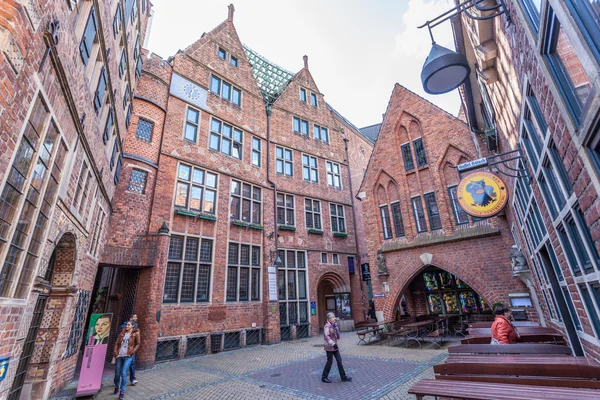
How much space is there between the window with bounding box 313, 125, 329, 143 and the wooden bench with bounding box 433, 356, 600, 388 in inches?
679

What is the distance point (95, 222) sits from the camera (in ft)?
26.6

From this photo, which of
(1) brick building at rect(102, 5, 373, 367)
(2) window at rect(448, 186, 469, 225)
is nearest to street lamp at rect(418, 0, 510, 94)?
(2) window at rect(448, 186, 469, 225)

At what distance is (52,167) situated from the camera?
4.46m

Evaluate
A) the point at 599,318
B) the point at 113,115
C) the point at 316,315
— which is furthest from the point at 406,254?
the point at 113,115

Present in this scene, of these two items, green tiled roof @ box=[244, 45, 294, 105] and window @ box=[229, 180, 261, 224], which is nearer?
window @ box=[229, 180, 261, 224]

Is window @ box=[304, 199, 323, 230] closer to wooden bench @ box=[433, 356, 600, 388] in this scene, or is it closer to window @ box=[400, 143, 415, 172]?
window @ box=[400, 143, 415, 172]

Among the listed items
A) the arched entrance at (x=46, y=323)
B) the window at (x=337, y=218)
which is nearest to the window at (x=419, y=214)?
the window at (x=337, y=218)

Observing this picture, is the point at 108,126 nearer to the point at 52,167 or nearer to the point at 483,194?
the point at 52,167

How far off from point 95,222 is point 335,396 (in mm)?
7756

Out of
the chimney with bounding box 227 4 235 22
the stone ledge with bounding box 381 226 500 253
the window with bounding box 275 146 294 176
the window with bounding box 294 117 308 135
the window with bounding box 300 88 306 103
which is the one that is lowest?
the stone ledge with bounding box 381 226 500 253

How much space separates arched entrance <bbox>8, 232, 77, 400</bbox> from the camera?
557 cm

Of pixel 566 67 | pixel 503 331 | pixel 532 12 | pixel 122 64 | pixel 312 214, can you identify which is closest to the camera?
pixel 566 67

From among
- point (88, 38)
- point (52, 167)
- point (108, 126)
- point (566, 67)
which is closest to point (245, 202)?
point (108, 126)

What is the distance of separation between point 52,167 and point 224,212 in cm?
905
